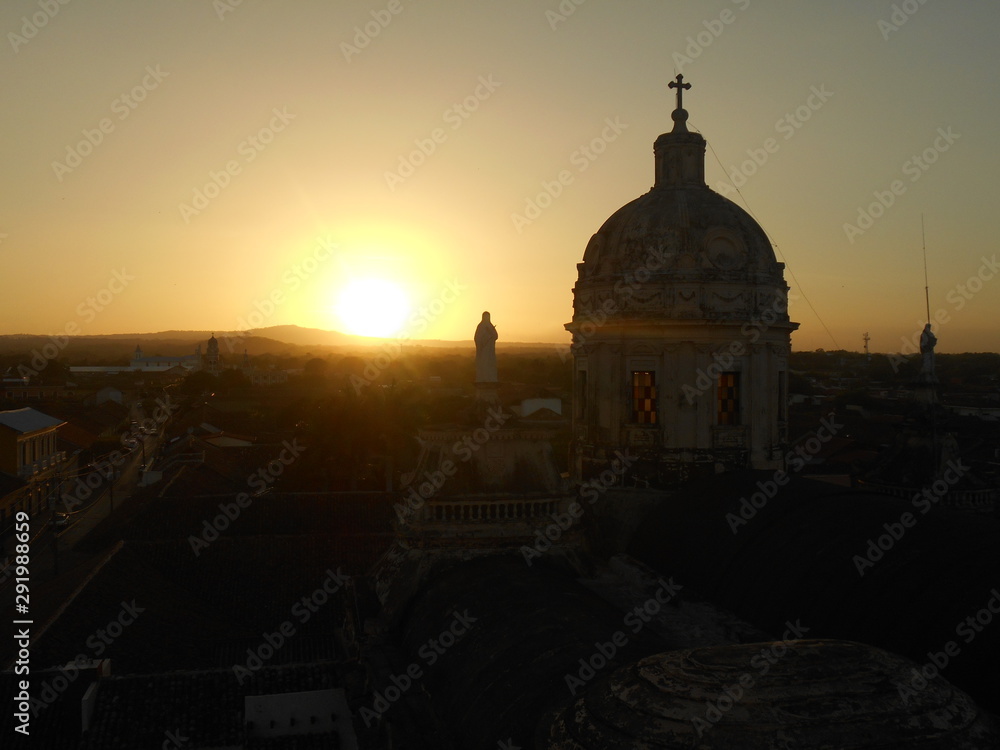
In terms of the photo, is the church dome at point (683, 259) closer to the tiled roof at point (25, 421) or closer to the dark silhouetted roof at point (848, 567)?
the dark silhouetted roof at point (848, 567)

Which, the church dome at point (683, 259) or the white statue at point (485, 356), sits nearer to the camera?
the white statue at point (485, 356)

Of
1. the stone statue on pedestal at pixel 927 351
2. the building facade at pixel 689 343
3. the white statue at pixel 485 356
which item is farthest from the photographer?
the stone statue on pedestal at pixel 927 351

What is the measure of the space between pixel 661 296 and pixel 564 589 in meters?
7.20

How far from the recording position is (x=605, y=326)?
17.4 metres

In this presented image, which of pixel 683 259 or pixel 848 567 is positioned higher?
pixel 683 259

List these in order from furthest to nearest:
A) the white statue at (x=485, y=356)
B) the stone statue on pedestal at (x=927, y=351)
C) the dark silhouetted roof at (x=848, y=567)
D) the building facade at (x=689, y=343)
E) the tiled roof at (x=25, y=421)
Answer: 1. the tiled roof at (x=25, y=421)
2. the stone statue on pedestal at (x=927, y=351)
3. the building facade at (x=689, y=343)
4. the white statue at (x=485, y=356)
5. the dark silhouetted roof at (x=848, y=567)

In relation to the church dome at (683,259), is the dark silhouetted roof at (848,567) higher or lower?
lower

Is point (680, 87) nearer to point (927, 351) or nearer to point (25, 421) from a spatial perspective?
point (927, 351)

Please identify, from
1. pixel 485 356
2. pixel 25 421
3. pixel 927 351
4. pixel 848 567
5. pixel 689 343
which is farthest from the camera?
pixel 25 421

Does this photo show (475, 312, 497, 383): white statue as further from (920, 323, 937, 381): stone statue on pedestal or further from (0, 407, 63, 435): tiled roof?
(0, 407, 63, 435): tiled roof

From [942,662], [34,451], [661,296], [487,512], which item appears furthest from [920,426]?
[34,451]

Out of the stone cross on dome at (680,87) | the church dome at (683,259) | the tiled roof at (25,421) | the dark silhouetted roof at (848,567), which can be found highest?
the stone cross on dome at (680,87)

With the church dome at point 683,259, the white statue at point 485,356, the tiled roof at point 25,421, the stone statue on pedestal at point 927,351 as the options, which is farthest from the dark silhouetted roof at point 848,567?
the tiled roof at point 25,421

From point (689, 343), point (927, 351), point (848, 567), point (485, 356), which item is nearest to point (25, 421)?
point (485, 356)
